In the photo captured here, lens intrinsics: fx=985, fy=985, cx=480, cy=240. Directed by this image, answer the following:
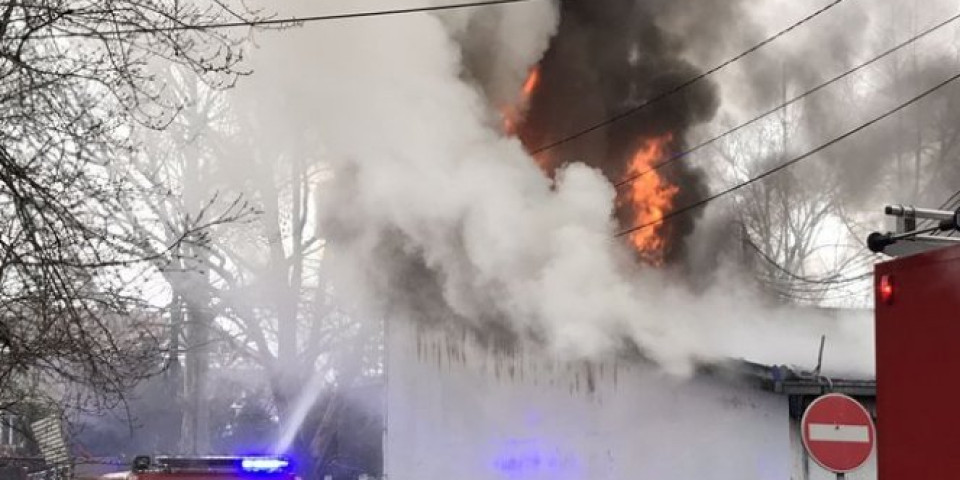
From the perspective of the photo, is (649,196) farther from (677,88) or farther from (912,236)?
(912,236)

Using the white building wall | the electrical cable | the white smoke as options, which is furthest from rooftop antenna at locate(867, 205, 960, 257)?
the electrical cable

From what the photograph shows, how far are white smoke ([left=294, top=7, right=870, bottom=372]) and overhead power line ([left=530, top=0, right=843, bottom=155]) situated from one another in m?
0.56

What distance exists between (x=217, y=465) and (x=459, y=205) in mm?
4707

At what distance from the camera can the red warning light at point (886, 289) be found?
11.9ft

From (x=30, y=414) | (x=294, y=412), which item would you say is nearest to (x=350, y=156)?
(x=30, y=414)

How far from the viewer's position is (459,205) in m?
10.4

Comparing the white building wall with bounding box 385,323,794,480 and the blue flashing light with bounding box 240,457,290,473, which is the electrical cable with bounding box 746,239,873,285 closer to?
the white building wall with bounding box 385,323,794,480

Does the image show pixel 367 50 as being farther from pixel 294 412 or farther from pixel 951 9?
pixel 294 412

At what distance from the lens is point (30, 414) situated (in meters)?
7.80

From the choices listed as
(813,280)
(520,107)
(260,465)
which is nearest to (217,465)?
(260,465)

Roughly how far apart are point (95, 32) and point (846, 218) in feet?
49.0

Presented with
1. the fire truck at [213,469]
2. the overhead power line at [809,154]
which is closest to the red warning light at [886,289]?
the fire truck at [213,469]

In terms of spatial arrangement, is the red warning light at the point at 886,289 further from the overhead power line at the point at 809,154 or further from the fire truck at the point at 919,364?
the overhead power line at the point at 809,154

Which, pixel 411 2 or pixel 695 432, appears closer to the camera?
pixel 411 2
